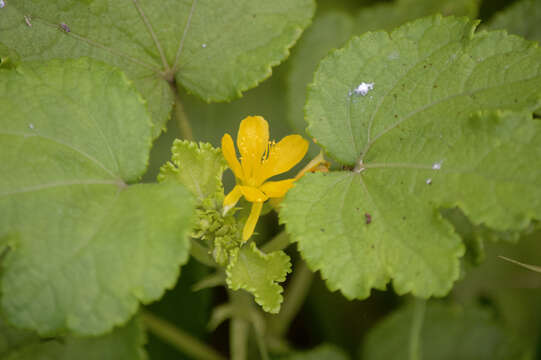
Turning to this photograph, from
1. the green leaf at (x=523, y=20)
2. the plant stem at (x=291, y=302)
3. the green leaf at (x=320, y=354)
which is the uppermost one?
the green leaf at (x=523, y=20)

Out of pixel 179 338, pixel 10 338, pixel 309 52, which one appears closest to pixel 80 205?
pixel 10 338

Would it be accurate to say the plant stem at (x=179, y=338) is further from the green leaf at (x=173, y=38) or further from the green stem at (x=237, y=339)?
the green leaf at (x=173, y=38)

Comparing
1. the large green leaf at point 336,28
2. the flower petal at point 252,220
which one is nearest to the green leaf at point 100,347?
the flower petal at point 252,220

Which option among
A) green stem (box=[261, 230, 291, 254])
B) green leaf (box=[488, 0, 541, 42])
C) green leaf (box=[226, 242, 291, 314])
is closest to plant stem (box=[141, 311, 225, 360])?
green stem (box=[261, 230, 291, 254])

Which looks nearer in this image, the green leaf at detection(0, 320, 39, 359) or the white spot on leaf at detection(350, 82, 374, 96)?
the white spot on leaf at detection(350, 82, 374, 96)

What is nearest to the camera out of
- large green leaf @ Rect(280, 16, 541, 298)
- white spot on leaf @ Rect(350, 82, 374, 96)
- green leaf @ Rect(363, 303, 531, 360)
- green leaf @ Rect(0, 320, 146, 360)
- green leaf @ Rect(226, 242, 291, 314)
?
large green leaf @ Rect(280, 16, 541, 298)

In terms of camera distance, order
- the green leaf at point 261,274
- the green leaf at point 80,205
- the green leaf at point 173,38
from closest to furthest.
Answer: the green leaf at point 80,205
the green leaf at point 261,274
the green leaf at point 173,38

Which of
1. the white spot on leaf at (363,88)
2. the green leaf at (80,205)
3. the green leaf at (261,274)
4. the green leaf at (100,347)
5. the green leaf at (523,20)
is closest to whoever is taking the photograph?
the green leaf at (80,205)

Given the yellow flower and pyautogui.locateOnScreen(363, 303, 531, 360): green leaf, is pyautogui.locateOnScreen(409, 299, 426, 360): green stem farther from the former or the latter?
the yellow flower
